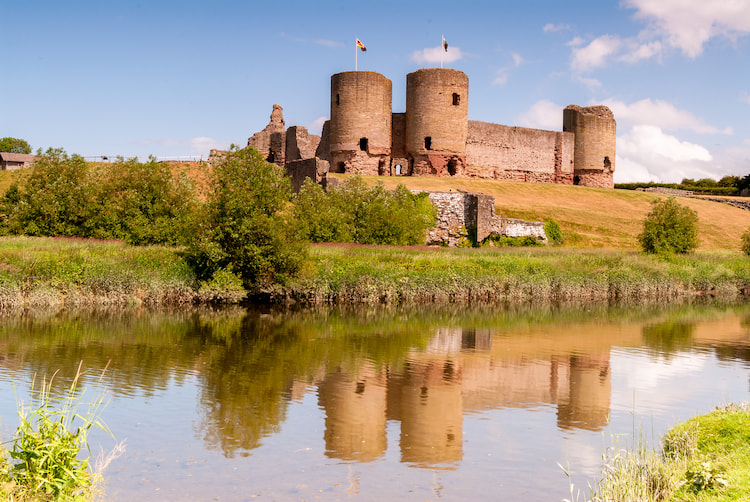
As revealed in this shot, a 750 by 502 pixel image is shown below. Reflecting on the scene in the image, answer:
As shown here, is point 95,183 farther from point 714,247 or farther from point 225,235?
point 714,247

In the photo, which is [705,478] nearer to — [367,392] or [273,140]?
[367,392]

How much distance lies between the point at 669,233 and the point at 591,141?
1993cm

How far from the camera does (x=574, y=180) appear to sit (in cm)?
4606

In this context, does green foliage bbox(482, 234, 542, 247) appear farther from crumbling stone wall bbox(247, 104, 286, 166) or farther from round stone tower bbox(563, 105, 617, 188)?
round stone tower bbox(563, 105, 617, 188)

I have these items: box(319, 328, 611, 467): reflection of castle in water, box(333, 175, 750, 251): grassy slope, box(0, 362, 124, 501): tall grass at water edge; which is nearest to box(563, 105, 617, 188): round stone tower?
box(333, 175, 750, 251): grassy slope

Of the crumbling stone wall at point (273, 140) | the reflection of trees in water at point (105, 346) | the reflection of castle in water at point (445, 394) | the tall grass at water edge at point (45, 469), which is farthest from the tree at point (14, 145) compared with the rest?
the tall grass at water edge at point (45, 469)

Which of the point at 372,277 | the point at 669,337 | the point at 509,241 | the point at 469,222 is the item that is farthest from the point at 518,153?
the point at 669,337

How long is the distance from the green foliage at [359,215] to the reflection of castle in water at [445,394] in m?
11.0

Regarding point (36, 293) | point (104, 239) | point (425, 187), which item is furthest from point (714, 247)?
point (36, 293)

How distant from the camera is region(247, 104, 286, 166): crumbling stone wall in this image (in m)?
41.4

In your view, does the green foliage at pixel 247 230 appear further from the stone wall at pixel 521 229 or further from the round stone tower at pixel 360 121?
the round stone tower at pixel 360 121

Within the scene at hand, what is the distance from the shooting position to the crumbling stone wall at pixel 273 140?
1629 inches

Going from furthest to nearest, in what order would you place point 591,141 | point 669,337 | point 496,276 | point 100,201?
1. point 591,141
2. point 100,201
3. point 496,276
4. point 669,337

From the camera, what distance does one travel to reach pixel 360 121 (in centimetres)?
3575
